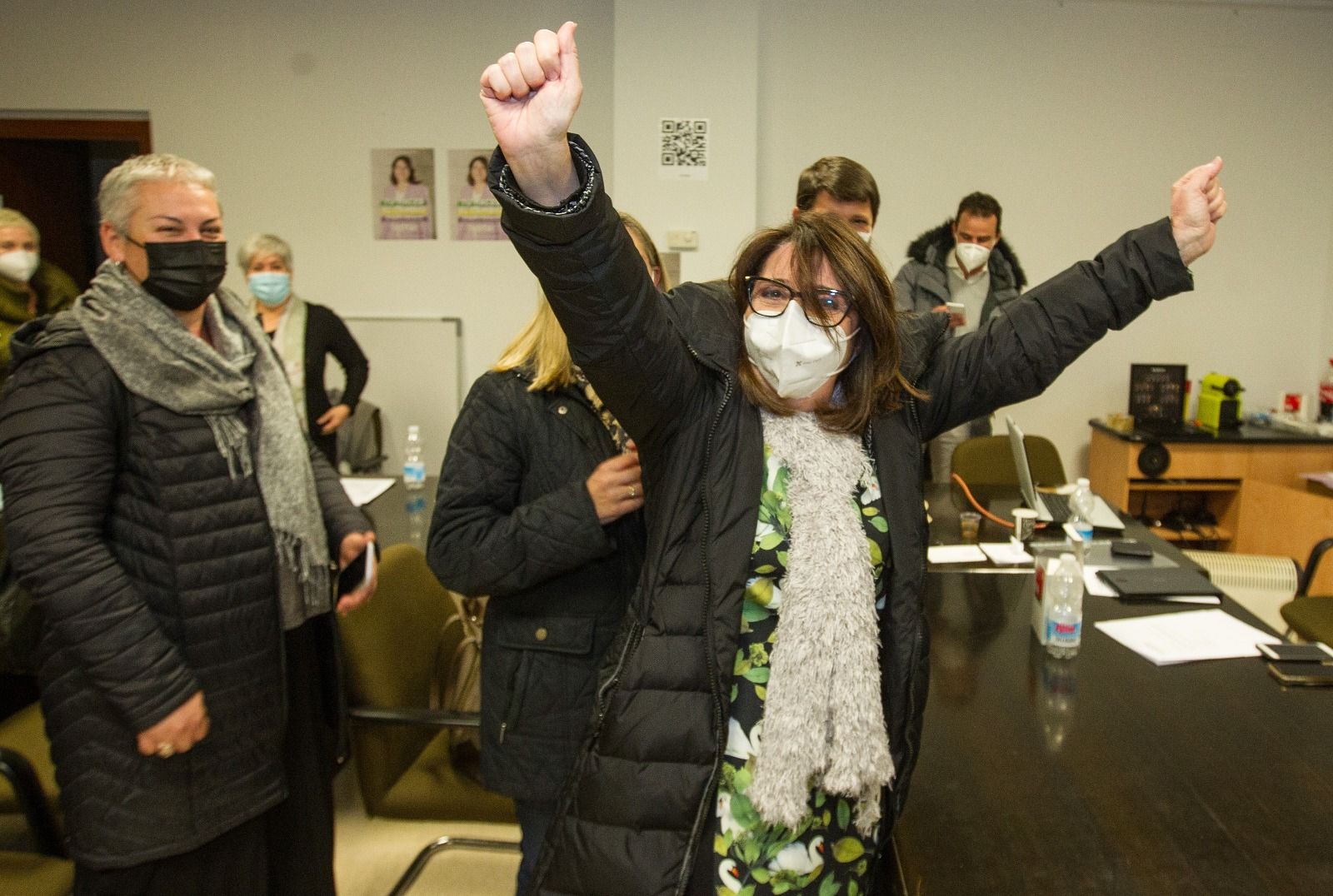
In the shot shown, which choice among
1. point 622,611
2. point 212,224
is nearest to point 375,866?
point 622,611

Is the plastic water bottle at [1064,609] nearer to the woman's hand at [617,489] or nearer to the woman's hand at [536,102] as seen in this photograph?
the woman's hand at [617,489]

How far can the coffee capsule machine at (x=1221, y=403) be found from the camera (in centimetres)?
443

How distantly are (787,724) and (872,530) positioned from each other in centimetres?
26

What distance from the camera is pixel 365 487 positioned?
3215mm

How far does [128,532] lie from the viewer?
139cm

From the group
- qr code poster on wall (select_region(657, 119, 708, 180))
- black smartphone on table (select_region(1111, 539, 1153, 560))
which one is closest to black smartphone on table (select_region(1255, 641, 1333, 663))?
black smartphone on table (select_region(1111, 539, 1153, 560))

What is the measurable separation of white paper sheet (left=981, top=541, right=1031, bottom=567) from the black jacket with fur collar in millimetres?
1489

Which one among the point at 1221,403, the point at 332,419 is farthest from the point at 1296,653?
the point at 332,419

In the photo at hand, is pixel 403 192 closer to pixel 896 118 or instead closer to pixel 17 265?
pixel 17 265

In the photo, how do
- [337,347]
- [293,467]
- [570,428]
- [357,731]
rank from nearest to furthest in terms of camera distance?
1. [570,428]
2. [293,467]
3. [357,731]
4. [337,347]

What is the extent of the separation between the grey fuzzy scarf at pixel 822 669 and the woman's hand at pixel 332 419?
10.0 ft

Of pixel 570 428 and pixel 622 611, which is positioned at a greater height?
pixel 570 428

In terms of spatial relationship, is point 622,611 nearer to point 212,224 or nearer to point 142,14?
point 212,224

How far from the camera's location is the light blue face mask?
12.1 feet
